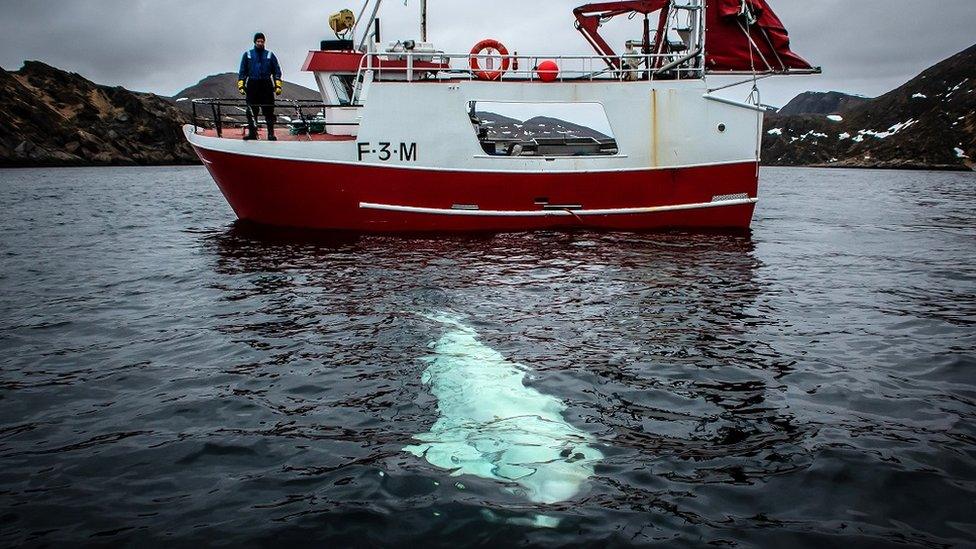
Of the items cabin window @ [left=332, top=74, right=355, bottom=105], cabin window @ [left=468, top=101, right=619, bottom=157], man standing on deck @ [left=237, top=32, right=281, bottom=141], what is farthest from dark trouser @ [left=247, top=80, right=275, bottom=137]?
cabin window @ [left=468, top=101, right=619, bottom=157]

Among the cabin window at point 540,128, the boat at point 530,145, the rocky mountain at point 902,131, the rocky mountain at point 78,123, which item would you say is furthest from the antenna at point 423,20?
the rocky mountain at point 902,131

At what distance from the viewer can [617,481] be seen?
4605 mm

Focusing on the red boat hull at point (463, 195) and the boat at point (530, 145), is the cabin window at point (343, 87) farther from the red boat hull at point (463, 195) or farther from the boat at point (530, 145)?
the red boat hull at point (463, 195)

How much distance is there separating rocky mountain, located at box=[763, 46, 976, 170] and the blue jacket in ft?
372

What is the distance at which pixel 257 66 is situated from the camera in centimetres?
1486

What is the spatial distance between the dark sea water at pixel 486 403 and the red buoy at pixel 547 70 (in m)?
5.63

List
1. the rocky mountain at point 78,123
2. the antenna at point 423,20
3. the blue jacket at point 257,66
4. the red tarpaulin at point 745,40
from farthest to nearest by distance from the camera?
the rocky mountain at point 78,123, the antenna at point 423,20, the red tarpaulin at point 745,40, the blue jacket at point 257,66

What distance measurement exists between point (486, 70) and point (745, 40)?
274 inches

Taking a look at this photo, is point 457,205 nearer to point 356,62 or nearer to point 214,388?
point 356,62

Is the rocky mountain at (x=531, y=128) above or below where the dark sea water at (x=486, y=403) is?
above

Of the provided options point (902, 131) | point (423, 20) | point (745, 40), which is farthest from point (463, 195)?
point (902, 131)

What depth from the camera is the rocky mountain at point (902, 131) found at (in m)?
111

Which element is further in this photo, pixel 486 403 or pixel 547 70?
pixel 547 70

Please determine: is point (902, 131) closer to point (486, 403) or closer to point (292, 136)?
point (292, 136)
